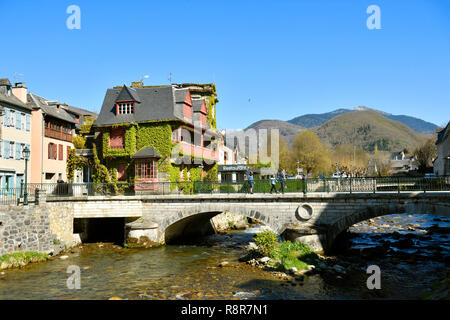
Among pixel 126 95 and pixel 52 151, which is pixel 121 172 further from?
pixel 52 151

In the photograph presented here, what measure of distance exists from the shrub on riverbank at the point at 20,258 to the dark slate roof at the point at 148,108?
49.4ft

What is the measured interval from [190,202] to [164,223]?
101 inches

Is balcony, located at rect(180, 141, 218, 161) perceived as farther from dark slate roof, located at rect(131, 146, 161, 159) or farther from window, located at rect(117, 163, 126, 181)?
window, located at rect(117, 163, 126, 181)

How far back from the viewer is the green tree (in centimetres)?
6888

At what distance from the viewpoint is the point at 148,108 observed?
108 ft

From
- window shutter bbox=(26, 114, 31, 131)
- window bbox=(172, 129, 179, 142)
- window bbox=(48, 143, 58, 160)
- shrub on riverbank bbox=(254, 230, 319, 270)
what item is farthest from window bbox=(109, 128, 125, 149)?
shrub on riverbank bbox=(254, 230, 319, 270)

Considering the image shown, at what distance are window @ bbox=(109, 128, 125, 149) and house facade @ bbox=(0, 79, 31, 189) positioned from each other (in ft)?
24.0

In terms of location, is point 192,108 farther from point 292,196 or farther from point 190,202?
point 292,196

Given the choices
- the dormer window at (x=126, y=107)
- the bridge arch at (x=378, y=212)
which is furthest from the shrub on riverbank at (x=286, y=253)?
the dormer window at (x=126, y=107)

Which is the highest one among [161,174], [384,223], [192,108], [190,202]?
[192,108]

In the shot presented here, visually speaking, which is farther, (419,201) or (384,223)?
(384,223)

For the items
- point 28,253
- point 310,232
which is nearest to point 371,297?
point 310,232

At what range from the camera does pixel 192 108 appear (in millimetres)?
36656

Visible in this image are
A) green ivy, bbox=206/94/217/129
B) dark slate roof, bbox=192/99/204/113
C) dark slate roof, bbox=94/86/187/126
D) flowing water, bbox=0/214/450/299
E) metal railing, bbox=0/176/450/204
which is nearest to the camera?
flowing water, bbox=0/214/450/299
